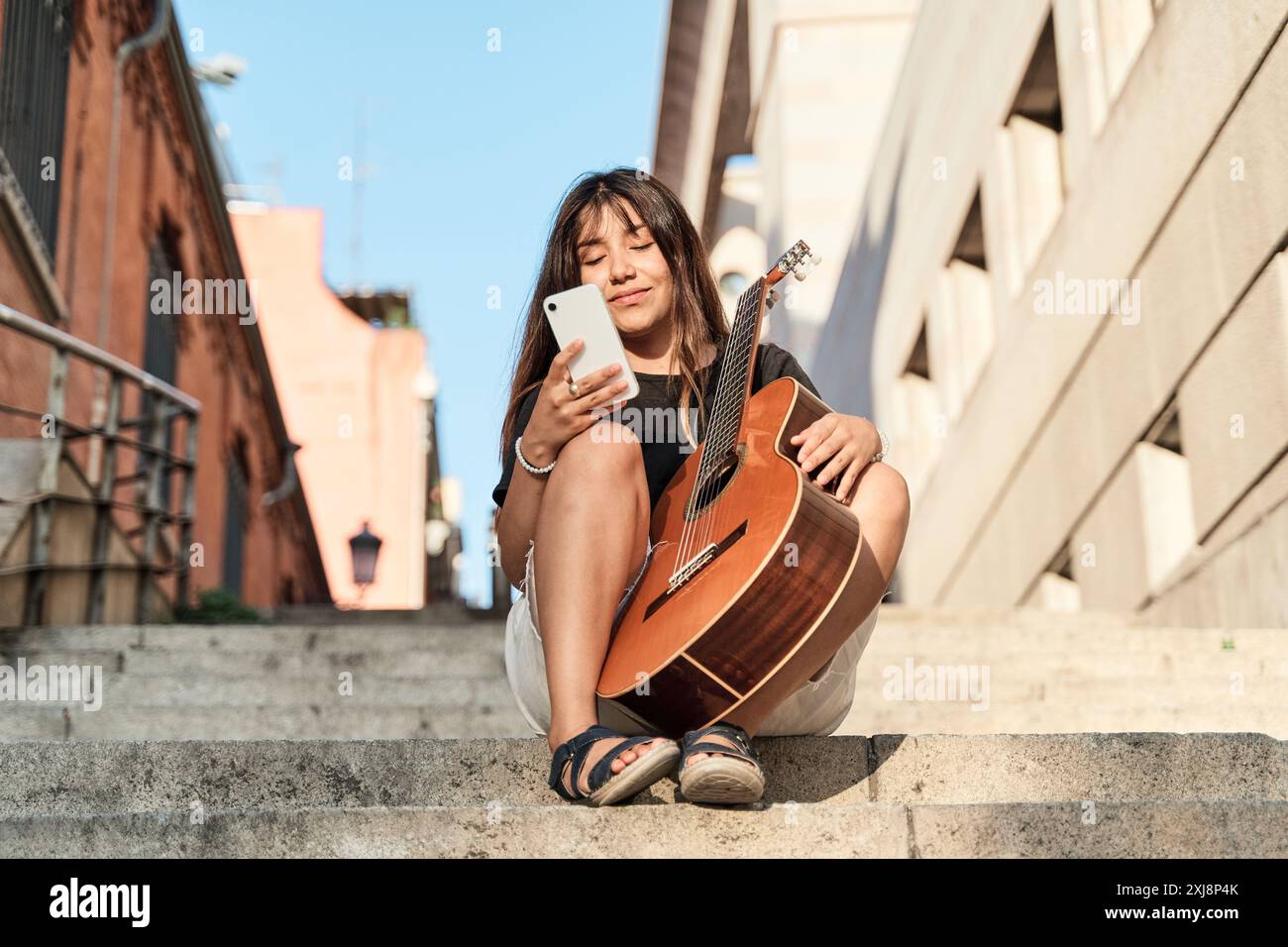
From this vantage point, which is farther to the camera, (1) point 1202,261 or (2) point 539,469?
(1) point 1202,261

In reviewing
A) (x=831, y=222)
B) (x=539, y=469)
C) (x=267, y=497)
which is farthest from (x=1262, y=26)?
(x=267, y=497)

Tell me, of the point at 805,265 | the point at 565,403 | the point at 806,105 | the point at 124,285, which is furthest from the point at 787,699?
the point at 806,105

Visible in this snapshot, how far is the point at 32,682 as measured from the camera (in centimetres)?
555

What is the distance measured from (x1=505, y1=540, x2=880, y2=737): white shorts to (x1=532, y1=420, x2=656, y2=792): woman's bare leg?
0.10 metres

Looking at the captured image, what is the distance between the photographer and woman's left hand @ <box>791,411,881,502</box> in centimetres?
286

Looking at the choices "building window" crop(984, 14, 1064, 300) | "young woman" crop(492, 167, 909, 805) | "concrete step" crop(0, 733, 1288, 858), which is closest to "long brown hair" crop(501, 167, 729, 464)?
"young woman" crop(492, 167, 909, 805)

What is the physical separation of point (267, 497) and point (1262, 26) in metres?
16.4

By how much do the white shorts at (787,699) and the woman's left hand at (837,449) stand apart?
26 cm

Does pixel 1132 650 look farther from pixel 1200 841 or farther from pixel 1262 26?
pixel 1200 841

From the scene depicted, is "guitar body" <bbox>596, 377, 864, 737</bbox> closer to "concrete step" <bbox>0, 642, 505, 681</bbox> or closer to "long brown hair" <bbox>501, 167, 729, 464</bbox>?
"long brown hair" <bbox>501, 167, 729, 464</bbox>

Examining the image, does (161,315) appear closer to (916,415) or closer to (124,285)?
(124,285)

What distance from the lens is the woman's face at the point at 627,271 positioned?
338 cm

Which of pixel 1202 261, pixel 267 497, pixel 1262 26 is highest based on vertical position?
pixel 1262 26
